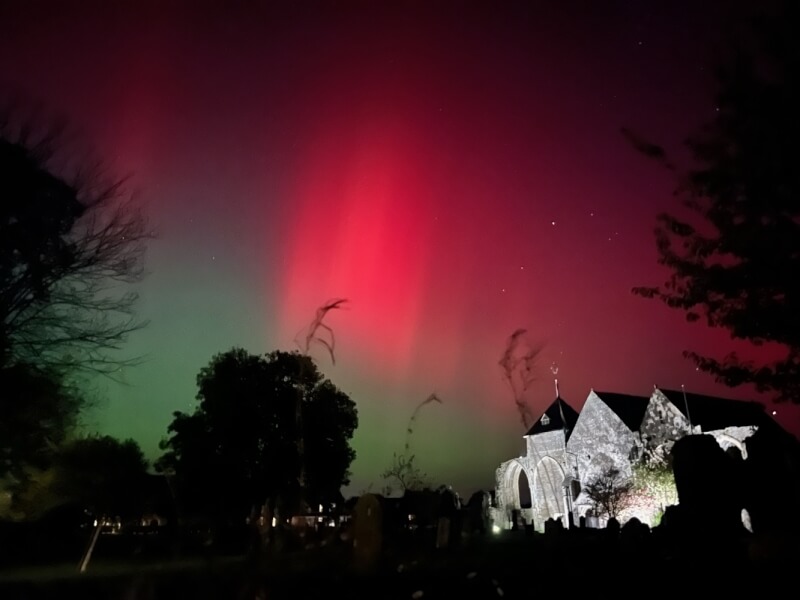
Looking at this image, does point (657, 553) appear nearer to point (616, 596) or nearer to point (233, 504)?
point (616, 596)

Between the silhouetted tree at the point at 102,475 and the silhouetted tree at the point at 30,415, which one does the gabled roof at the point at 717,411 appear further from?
the silhouetted tree at the point at 30,415

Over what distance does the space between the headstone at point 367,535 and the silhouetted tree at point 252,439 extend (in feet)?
83.8

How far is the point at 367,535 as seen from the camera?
15500 millimetres

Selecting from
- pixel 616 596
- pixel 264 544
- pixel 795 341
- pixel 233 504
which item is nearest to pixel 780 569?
pixel 616 596

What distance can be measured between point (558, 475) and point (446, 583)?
57.4 meters

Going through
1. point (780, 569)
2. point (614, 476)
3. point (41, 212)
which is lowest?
point (780, 569)

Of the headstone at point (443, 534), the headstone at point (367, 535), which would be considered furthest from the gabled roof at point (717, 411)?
the headstone at point (367, 535)

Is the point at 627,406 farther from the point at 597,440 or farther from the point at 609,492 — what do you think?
the point at 609,492

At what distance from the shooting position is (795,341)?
12289 mm

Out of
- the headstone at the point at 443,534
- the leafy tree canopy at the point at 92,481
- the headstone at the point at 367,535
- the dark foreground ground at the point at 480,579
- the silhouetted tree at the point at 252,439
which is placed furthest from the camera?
the silhouetted tree at the point at 252,439

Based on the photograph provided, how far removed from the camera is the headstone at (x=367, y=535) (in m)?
15.1

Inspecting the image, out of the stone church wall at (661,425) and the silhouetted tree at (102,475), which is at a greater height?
the stone church wall at (661,425)

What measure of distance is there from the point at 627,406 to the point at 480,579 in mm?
56789

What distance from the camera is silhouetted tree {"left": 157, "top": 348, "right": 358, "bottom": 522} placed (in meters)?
41.0
